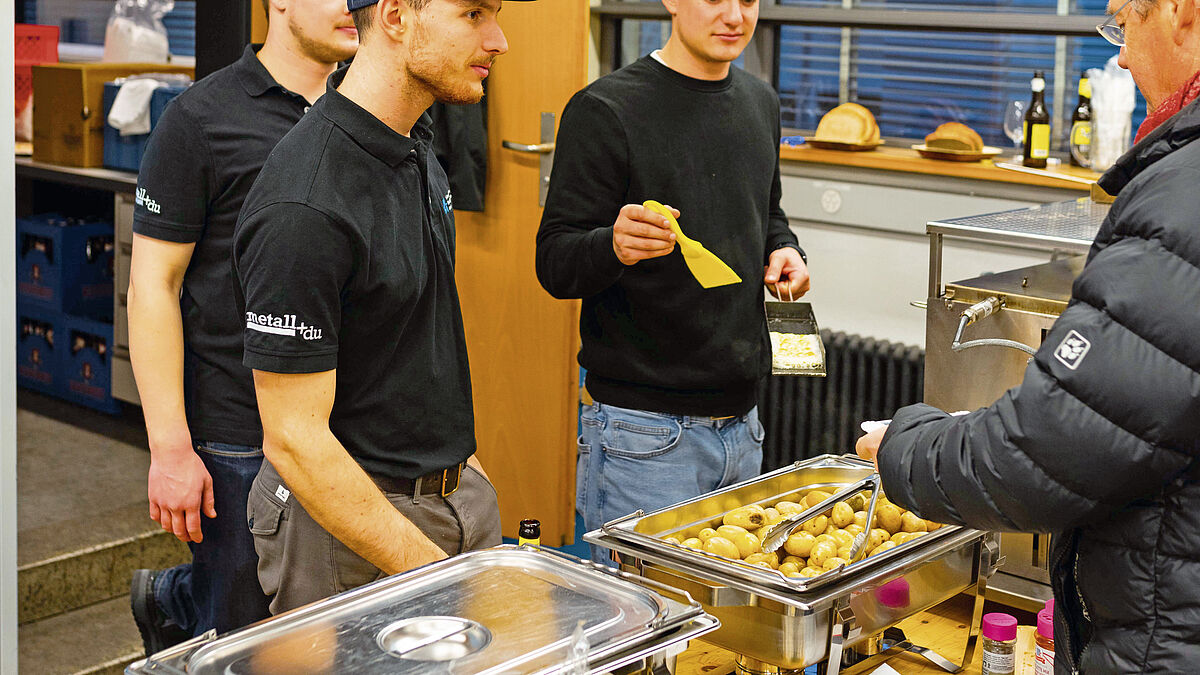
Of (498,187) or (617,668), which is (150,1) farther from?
(617,668)

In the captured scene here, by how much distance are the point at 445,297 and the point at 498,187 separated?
91.6 inches

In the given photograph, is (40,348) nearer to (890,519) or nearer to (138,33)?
(138,33)

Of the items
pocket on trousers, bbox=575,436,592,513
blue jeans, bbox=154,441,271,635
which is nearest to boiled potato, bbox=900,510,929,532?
pocket on trousers, bbox=575,436,592,513

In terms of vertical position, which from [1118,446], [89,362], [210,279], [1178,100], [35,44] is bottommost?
[89,362]

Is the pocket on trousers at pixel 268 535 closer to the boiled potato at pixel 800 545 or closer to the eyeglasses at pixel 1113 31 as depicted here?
the boiled potato at pixel 800 545

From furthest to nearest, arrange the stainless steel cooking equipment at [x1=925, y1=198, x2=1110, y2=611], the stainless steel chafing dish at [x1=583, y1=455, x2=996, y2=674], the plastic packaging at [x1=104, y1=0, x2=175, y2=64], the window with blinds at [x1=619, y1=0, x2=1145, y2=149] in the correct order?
the plastic packaging at [x1=104, y1=0, x2=175, y2=64] → the window with blinds at [x1=619, y1=0, x2=1145, y2=149] → the stainless steel cooking equipment at [x1=925, y1=198, x2=1110, y2=611] → the stainless steel chafing dish at [x1=583, y1=455, x2=996, y2=674]

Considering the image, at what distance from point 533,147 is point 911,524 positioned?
2415mm

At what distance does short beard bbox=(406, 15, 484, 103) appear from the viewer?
5.47ft

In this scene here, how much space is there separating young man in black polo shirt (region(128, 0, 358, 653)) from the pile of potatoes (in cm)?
92

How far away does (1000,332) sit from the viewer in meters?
2.17

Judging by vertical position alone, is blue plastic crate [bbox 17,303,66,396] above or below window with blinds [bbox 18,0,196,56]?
below

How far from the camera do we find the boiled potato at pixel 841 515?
72.4 inches

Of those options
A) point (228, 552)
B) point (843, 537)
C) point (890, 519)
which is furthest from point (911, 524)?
point (228, 552)

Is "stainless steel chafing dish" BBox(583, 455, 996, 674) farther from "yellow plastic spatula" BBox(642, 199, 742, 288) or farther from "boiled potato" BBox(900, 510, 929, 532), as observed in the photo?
"yellow plastic spatula" BBox(642, 199, 742, 288)
